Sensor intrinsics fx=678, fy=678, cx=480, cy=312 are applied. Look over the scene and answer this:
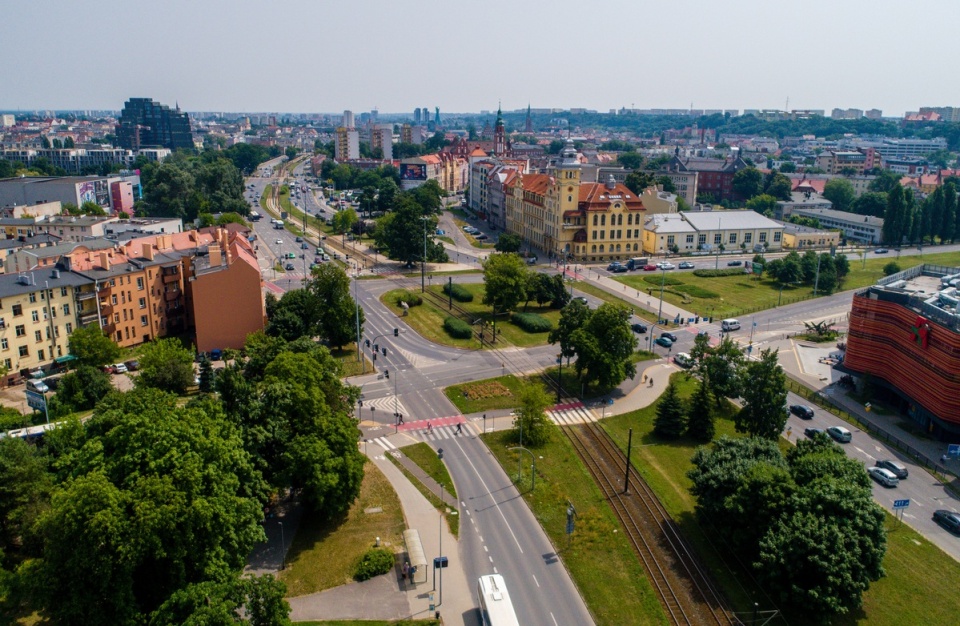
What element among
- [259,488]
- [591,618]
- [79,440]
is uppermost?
[79,440]

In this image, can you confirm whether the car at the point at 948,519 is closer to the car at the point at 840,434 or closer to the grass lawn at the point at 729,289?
the car at the point at 840,434

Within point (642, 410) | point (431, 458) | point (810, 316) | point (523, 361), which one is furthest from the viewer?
point (810, 316)

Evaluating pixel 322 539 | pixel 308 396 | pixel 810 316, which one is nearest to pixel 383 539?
pixel 322 539

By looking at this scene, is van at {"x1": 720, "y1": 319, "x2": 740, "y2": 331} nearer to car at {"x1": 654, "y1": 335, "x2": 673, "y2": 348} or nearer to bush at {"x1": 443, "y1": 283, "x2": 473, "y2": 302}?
car at {"x1": 654, "y1": 335, "x2": 673, "y2": 348}

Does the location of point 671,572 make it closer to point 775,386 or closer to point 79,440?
point 775,386

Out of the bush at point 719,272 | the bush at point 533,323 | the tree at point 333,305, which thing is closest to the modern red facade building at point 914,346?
the bush at point 533,323

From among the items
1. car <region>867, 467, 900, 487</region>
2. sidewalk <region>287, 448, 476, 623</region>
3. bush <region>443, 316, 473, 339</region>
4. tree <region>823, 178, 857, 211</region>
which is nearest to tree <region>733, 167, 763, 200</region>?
tree <region>823, 178, 857, 211</region>

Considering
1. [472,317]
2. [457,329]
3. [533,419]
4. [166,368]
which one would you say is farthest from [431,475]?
[472,317]
